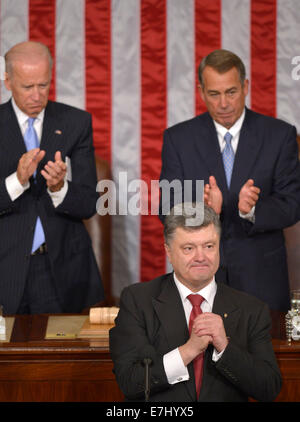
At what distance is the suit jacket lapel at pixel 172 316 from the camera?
256cm

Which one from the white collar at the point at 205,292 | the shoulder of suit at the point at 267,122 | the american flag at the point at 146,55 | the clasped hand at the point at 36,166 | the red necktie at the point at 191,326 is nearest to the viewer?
the red necktie at the point at 191,326

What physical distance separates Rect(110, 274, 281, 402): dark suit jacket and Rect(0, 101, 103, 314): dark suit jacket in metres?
1.06

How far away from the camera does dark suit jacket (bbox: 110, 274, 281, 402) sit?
95.6 inches

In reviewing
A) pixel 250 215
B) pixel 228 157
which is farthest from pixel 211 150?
pixel 250 215

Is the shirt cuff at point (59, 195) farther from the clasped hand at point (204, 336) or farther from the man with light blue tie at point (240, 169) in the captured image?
the clasped hand at point (204, 336)

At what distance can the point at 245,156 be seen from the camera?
12.2 ft

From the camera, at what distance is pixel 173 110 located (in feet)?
16.2

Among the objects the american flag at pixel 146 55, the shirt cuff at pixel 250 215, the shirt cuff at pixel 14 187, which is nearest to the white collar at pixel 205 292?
the shirt cuff at pixel 250 215

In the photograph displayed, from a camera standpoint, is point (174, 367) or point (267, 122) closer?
point (174, 367)

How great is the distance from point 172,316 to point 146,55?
2.66 metres

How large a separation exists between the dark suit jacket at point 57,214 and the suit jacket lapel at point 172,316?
3.54ft

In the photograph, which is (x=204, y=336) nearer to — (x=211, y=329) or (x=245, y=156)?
(x=211, y=329)

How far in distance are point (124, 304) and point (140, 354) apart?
204 mm

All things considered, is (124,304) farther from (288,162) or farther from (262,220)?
(288,162)
